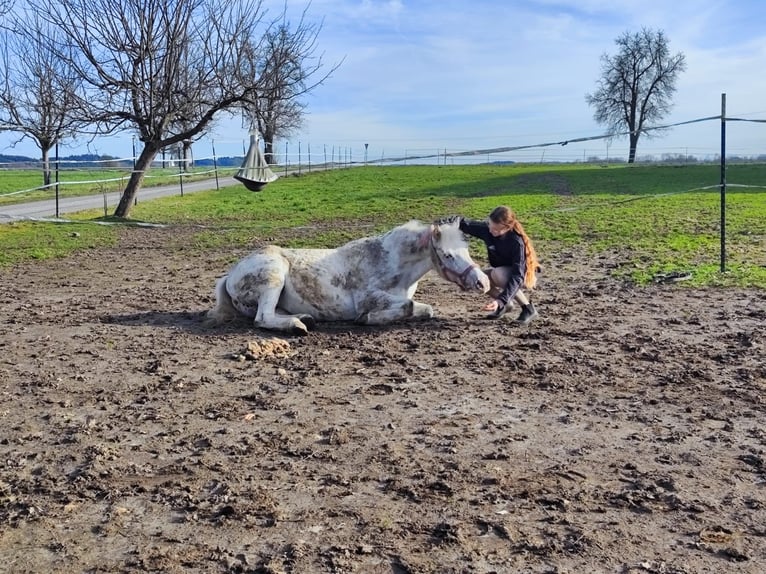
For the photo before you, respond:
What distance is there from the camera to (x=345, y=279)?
7.35 m

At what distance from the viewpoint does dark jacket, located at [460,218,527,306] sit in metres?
7.15

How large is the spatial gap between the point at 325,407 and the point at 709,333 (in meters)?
3.83

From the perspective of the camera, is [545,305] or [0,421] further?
[545,305]

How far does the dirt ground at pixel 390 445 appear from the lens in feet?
9.87

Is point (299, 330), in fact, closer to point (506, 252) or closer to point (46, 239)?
point (506, 252)

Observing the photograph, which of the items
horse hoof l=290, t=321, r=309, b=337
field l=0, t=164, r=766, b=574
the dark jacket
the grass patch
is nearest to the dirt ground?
field l=0, t=164, r=766, b=574

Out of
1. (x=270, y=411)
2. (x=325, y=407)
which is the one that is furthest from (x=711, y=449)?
(x=270, y=411)

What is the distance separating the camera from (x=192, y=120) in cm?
2067

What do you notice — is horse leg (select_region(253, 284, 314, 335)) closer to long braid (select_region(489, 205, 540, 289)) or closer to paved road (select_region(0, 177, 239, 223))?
long braid (select_region(489, 205, 540, 289))

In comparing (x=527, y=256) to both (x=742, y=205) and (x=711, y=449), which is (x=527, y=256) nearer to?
(x=711, y=449)

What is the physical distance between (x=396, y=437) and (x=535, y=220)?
554 inches

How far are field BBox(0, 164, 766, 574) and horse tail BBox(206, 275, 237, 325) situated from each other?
174mm

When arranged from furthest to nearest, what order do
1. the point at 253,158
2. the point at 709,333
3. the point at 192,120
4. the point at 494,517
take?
the point at 192,120
the point at 253,158
the point at 709,333
the point at 494,517

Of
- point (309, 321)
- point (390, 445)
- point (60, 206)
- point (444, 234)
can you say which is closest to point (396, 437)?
point (390, 445)
